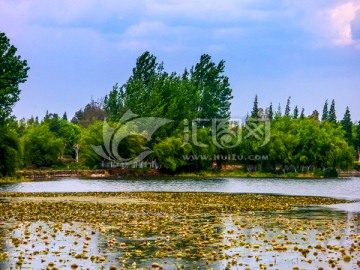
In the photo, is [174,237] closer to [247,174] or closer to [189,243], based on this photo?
[189,243]

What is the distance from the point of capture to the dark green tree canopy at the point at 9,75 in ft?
263

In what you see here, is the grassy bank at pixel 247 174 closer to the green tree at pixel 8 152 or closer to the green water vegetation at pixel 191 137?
the green water vegetation at pixel 191 137

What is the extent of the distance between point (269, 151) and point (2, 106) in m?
59.7

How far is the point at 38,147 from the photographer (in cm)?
13050

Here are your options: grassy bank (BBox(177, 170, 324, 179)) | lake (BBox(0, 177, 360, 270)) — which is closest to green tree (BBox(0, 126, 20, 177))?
grassy bank (BBox(177, 170, 324, 179))

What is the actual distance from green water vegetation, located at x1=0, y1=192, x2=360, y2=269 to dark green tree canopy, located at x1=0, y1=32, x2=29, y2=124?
41.6 metres

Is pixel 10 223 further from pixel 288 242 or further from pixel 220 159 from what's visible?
pixel 220 159

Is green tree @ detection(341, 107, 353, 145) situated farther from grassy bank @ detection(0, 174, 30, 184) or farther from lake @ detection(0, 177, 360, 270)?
lake @ detection(0, 177, 360, 270)

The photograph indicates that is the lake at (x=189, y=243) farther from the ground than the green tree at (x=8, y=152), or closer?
closer

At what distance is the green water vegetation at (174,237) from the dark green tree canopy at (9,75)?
1640 inches

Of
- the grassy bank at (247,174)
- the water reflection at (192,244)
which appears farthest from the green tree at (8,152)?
the water reflection at (192,244)

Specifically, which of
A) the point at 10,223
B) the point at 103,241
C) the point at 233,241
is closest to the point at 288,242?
the point at 233,241

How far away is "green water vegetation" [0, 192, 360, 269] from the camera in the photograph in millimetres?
20625

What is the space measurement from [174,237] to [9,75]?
60571 millimetres
